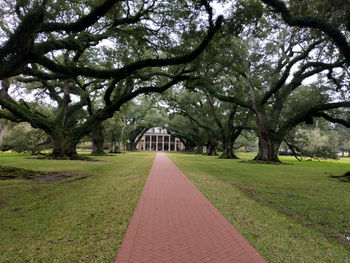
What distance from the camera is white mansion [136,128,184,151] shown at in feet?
310

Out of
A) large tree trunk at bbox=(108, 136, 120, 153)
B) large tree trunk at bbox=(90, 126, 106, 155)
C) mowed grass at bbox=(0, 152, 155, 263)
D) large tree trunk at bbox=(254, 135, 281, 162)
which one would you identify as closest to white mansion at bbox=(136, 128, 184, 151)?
large tree trunk at bbox=(108, 136, 120, 153)

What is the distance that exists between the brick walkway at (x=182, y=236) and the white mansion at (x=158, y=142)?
292 ft

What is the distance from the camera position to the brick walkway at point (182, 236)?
3072mm

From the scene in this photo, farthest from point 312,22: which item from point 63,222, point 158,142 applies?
point 158,142

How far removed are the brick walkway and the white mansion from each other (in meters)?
89.0

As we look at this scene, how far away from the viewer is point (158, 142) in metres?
96.2

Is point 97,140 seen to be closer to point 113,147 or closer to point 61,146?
point 113,147

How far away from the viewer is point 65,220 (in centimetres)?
442

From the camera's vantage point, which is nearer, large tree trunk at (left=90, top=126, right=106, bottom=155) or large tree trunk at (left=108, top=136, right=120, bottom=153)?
large tree trunk at (left=90, top=126, right=106, bottom=155)

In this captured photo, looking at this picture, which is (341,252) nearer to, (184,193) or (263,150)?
(184,193)

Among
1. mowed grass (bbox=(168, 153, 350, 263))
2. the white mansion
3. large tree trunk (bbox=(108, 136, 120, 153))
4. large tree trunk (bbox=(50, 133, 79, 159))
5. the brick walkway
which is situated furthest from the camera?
the white mansion

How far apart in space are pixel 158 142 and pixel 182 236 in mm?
92782

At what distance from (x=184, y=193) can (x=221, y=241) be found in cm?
358

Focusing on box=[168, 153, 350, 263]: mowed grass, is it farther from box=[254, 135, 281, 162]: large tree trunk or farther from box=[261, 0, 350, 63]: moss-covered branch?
box=[254, 135, 281, 162]: large tree trunk
